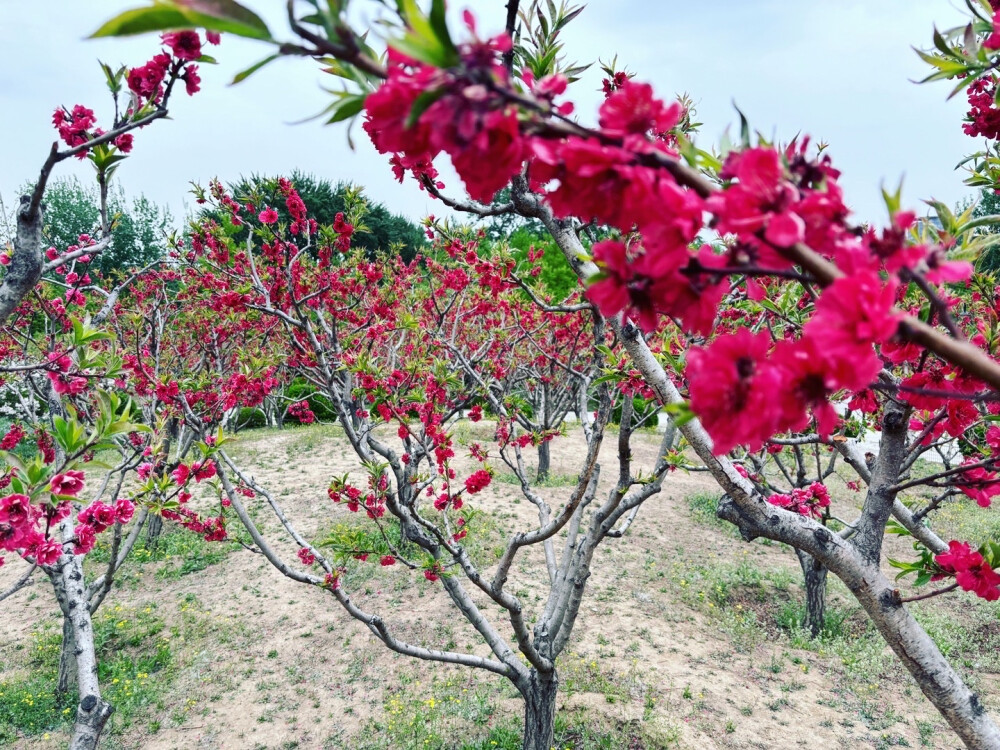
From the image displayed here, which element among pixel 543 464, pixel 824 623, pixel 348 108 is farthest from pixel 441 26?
pixel 543 464

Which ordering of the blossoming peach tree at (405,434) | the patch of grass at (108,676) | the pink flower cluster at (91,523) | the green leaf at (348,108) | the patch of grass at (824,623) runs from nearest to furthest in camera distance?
the green leaf at (348,108)
the pink flower cluster at (91,523)
the blossoming peach tree at (405,434)
the patch of grass at (108,676)
the patch of grass at (824,623)

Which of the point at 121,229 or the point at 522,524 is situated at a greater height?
the point at 121,229

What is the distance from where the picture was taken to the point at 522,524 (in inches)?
334

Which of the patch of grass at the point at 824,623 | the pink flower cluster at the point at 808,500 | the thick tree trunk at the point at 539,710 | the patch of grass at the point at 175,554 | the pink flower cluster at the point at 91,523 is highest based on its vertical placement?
the pink flower cluster at the point at 808,500

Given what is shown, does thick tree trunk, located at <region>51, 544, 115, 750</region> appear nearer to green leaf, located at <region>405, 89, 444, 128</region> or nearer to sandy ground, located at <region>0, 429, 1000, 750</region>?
sandy ground, located at <region>0, 429, 1000, 750</region>

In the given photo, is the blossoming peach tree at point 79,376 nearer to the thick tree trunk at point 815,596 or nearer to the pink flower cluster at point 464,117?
the pink flower cluster at point 464,117

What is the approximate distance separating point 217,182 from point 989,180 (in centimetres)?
558

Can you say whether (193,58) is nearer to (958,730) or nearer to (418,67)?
(418,67)

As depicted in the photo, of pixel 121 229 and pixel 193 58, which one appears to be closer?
pixel 193 58

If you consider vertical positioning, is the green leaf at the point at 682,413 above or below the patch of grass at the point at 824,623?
above

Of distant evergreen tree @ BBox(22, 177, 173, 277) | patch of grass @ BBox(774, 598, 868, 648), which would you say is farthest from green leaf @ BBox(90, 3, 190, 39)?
distant evergreen tree @ BBox(22, 177, 173, 277)

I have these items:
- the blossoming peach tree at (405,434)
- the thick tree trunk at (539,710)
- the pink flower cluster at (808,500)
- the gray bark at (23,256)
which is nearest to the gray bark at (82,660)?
the blossoming peach tree at (405,434)

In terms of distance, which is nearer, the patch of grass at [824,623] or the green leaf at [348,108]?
the green leaf at [348,108]

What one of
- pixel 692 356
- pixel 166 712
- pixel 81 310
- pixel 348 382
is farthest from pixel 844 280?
pixel 81 310
